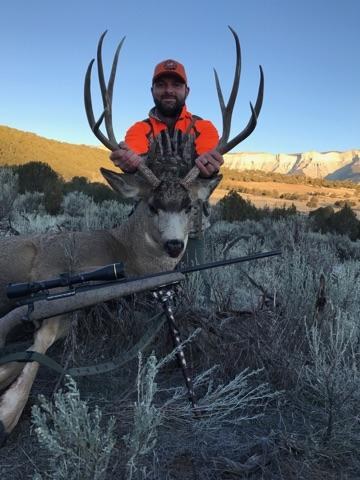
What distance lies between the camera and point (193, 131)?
17.0 ft

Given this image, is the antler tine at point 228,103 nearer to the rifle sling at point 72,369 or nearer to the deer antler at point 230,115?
the deer antler at point 230,115

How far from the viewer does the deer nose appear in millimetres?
3717

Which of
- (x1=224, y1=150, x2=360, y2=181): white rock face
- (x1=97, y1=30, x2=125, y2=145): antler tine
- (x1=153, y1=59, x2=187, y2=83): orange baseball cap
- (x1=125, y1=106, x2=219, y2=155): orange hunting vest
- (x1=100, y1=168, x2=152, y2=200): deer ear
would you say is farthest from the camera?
(x1=224, y1=150, x2=360, y2=181): white rock face

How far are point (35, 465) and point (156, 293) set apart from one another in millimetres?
1213

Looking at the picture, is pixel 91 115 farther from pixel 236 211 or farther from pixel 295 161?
pixel 295 161

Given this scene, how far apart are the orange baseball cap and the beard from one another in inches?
10.1

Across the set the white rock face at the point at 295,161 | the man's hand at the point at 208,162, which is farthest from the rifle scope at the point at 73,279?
the white rock face at the point at 295,161

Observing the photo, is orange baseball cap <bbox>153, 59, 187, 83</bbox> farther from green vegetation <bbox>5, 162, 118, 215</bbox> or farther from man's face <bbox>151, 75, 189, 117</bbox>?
green vegetation <bbox>5, 162, 118, 215</bbox>

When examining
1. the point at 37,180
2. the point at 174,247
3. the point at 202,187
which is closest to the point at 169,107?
the point at 202,187

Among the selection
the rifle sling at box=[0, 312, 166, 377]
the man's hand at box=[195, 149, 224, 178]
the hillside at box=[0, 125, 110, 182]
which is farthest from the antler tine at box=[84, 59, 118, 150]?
the hillside at box=[0, 125, 110, 182]

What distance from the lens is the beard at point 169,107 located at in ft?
17.7

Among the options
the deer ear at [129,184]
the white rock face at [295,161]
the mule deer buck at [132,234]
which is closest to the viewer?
the mule deer buck at [132,234]

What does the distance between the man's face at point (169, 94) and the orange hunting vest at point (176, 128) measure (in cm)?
11

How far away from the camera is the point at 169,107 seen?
5.38 meters
